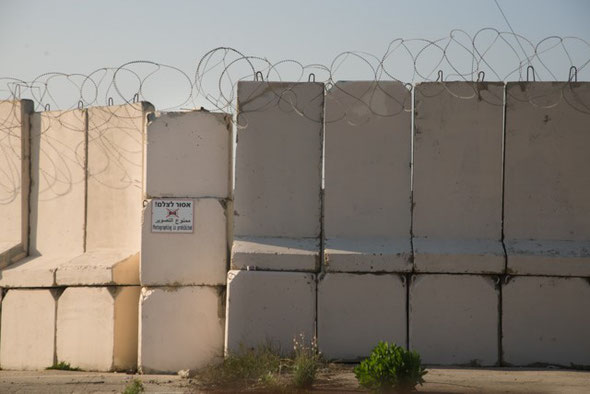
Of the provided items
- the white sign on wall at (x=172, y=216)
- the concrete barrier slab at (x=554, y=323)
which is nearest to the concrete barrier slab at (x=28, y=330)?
the white sign on wall at (x=172, y=216)

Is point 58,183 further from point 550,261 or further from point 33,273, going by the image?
point 550,261

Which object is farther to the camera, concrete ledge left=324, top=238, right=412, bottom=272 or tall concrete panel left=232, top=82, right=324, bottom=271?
tall concrete panel left=232, top=82, right=324, bottom=271

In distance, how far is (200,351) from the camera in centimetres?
934

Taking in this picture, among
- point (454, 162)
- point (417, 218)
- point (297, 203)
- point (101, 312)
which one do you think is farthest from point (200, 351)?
point (454, 162)

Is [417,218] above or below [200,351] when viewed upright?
above

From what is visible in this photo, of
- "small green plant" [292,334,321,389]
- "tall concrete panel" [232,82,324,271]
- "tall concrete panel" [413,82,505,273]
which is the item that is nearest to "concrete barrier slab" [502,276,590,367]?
"tall concrete panel" [413,82,505,273]

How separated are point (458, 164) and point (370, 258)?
1286 millimetres

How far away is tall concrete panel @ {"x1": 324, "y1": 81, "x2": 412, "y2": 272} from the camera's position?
30.4ft

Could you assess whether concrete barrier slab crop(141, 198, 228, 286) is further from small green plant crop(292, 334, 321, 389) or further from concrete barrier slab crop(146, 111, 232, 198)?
small green plant crop(292, 334, 321, 389)

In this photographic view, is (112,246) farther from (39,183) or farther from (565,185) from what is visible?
(565,185)

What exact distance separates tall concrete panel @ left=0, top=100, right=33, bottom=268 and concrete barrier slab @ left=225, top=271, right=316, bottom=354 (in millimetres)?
2888

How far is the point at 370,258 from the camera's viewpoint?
29.7ft

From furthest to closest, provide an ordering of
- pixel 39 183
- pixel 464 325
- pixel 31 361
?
pixel 39 183
pixel 31 361
pixel 464 325

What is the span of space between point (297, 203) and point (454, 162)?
161 centimetres
